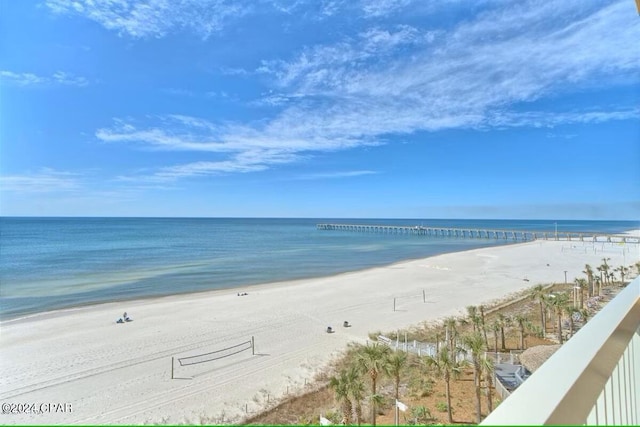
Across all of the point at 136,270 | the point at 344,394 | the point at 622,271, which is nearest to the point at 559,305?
the point at 344,394

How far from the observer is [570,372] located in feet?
4.49

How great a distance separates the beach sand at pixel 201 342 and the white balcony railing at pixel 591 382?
1066cm

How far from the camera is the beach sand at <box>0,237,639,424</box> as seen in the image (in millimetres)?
11500

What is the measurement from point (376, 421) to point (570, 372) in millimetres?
10283

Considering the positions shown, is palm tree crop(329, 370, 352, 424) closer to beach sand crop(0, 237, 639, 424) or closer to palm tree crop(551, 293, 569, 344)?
beach sand crop(0, 237, 639, 424)

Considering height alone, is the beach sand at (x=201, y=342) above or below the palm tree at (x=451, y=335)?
below

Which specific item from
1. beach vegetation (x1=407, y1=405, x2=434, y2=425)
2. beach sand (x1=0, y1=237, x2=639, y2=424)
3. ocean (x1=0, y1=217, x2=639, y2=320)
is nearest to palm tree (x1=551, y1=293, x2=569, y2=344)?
beach sand (x1=0, y1=237, x2=639, y2=424)

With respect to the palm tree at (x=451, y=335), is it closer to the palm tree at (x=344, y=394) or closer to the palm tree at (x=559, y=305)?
the palm tree at (x=559, y=305)

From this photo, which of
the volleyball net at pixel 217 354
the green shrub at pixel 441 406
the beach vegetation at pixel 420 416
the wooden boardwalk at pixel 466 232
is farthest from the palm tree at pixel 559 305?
the wooden boardwalk at pixel 466 232

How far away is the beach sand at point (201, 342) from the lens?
1150 centimetres

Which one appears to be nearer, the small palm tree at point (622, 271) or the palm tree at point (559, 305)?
the palm tree at point (559, 305)

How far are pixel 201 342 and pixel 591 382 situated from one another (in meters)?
17.5

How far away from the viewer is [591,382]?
1.36 meters

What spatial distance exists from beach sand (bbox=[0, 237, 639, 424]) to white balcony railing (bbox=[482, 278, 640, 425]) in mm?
10660
